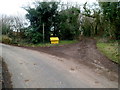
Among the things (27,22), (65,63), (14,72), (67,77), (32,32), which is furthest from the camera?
(27,22)

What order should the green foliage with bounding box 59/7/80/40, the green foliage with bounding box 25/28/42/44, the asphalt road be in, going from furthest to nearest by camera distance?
1. the green foliage with bounding box 59/7/80/40
2. the green foliage with bounding box 25/28/42/44
3. the asphalt road

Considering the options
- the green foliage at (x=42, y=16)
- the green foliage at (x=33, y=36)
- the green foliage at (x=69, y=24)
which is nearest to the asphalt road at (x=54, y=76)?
the green foliage at (x=33, y=36)

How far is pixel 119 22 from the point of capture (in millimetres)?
4500

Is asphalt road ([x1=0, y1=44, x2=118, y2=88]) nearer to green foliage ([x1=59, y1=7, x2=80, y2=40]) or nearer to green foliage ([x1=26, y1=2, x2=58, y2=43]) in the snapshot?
green foliage ([x1=26, y1=2, x2=58, y2=43])

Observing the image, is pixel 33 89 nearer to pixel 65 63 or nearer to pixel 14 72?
pixel 14 72

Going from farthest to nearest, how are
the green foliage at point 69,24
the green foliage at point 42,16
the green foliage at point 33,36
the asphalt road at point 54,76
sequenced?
the green foliage at point 69,24 → the green foliage at point 42,16 → the green foliage at point 33,36 → the asphalt road at point 54,76

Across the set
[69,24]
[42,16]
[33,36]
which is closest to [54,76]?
[33,36]

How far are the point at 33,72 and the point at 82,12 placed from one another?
9860 mm

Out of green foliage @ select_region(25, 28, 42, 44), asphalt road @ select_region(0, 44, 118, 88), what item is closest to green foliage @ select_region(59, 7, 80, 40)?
green foliage @ select_region(25, 28, 42, 44)

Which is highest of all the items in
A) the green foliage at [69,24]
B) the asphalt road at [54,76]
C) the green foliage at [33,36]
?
the green foliage at [69,24]

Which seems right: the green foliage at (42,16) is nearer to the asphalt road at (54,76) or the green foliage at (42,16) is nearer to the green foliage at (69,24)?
the green foliage at (69,24)

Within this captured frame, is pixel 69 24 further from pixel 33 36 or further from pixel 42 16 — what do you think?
pixel 33 36

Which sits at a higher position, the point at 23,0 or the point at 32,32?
the point at 23,0

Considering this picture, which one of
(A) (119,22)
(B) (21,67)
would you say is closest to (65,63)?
(B) (21,67)
